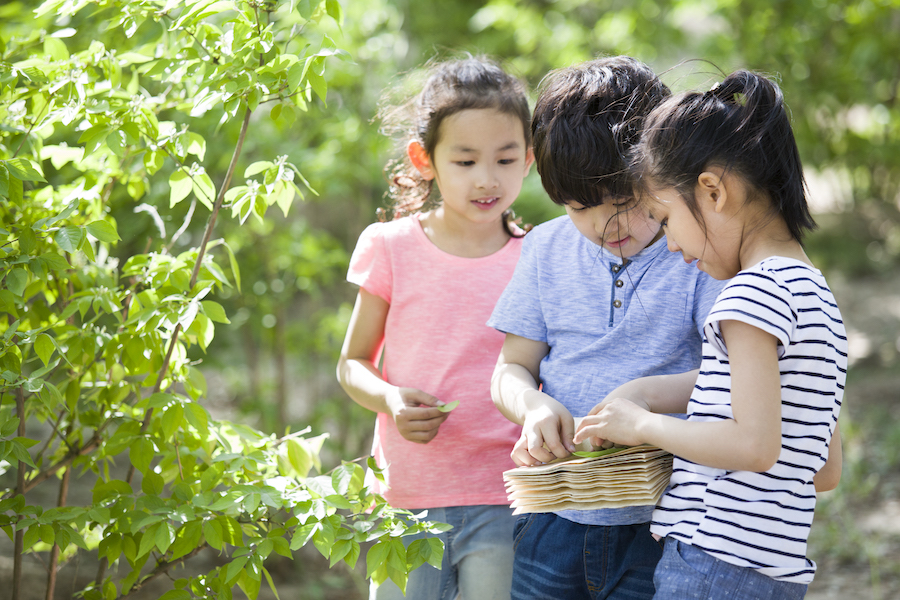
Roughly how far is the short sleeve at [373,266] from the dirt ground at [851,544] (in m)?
1.20

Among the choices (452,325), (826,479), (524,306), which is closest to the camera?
(826,479)

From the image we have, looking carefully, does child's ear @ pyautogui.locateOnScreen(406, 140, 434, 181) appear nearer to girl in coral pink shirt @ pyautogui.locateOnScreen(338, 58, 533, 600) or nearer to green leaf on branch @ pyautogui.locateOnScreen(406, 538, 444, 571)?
girl in coral pink shirt @ pyautogui.locateOnScreen(338, 58, 533, 600)

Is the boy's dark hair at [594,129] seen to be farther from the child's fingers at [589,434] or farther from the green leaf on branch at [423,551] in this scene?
the green leaf on branch at [423,551]

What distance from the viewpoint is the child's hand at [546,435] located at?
127 centimetres

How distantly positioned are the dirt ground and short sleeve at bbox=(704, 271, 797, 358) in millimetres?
1854

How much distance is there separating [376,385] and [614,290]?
565 mm

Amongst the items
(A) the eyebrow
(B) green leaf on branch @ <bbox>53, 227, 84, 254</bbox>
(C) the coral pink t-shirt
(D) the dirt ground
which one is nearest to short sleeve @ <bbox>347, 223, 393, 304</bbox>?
(C) the coral pink t-shirt

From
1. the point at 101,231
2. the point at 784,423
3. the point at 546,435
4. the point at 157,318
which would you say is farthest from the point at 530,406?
A: the point at 101,231

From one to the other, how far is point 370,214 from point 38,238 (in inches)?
106

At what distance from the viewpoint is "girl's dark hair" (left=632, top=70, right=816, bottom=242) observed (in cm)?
114

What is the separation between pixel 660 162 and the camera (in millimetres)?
1200

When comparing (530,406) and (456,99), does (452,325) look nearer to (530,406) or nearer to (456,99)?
(530,406)

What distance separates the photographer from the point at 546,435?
127 centimetres

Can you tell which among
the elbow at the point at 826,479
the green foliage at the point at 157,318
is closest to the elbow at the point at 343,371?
the green foliage at the point at 157,318
